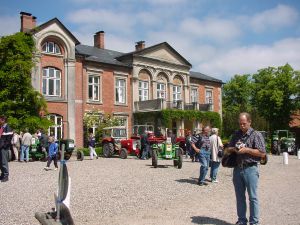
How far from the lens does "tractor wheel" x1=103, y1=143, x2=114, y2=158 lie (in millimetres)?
24469

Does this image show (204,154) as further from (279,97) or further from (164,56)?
(279,97)

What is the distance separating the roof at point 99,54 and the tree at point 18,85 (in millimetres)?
5499

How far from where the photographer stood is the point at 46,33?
28641mm

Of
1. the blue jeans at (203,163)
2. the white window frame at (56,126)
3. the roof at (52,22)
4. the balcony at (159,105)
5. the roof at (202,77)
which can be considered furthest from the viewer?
the roof at (202,77)

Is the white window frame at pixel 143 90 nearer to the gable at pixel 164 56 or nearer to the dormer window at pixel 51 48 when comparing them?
the gable at pixel 164 56

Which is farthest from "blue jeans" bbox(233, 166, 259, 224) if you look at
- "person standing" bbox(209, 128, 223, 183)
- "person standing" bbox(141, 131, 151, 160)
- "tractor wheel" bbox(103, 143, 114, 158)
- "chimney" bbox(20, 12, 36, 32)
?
"chimney" bbox(20, 12, 36, 32)

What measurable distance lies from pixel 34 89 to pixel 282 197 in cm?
2117

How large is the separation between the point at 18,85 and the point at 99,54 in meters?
11.1

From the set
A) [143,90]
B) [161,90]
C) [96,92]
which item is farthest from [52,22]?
[161,90]

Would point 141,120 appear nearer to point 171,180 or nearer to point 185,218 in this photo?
point 171,180

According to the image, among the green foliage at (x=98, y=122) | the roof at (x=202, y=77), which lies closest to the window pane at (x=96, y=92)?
the green foliage at (x=98, y=122)

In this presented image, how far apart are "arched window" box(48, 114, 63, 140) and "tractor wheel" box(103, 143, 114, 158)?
6.09m

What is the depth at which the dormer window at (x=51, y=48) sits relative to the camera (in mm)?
29062

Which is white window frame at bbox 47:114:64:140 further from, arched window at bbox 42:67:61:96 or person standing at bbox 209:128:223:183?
person standing at bbox 209:128:223:183
